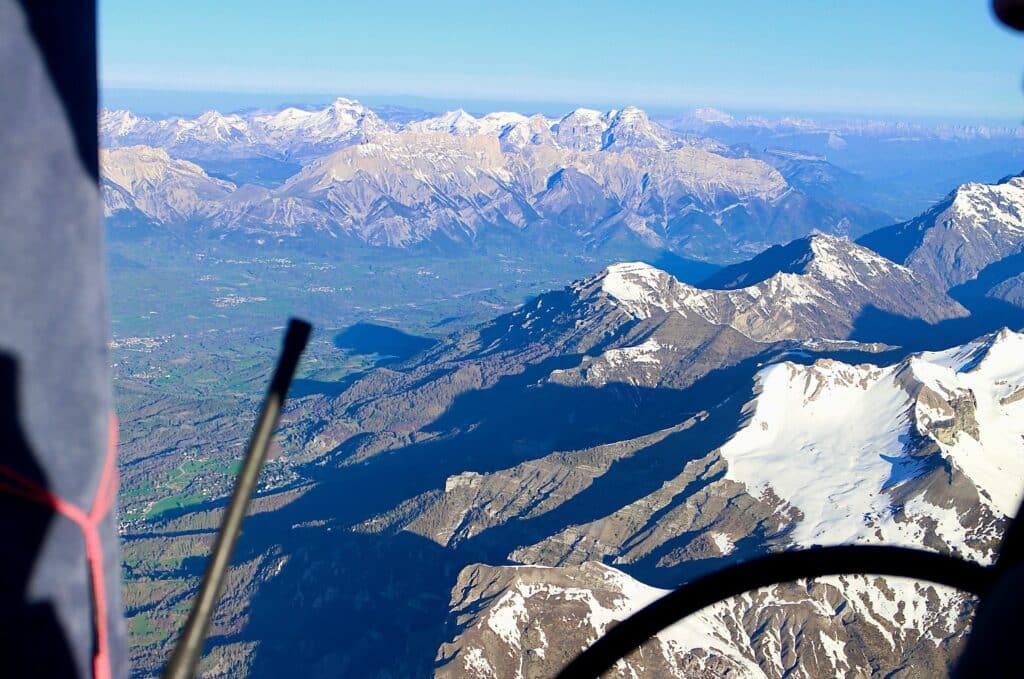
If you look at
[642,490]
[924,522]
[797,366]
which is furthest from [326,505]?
[924,522]

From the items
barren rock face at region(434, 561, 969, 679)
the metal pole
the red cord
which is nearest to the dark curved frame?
the metal pole

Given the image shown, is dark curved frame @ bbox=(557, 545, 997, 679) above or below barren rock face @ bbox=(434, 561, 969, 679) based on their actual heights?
above

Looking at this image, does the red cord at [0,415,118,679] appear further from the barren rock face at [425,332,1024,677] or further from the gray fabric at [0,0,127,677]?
the barren rock face at [425,332,1024,677]

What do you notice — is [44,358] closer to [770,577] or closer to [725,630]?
[770,577]

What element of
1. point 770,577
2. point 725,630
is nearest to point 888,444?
point 725,630

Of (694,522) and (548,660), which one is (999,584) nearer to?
(548,660)
